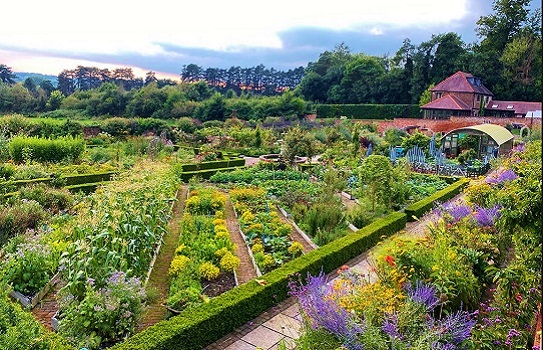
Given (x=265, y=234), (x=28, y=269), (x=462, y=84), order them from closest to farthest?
1. (x=28, y=269)
2. (x=265, y=234)
3. (x=462, y=84)

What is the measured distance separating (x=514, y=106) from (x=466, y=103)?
4.29 m

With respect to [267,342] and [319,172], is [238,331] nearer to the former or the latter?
[267,342]

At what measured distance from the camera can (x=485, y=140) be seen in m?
23.5

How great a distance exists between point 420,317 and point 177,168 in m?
12.1

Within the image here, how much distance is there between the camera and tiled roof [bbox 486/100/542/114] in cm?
3991

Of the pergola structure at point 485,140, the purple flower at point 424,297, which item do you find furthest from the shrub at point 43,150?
the pergola structure at point 485,140

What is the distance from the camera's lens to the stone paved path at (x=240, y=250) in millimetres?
7930

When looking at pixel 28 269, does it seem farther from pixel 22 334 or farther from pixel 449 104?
pixel 449 104

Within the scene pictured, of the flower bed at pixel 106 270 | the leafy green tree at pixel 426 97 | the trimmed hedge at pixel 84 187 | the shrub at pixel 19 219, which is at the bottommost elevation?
the trimmed hedge at pixel 84 187

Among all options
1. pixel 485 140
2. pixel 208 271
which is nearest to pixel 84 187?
pixel 208 271

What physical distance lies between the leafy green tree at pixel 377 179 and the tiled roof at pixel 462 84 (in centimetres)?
3328

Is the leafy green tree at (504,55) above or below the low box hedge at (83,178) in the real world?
above

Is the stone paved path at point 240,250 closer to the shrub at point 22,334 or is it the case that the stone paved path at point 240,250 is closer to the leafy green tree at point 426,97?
the shrub at point 22,334

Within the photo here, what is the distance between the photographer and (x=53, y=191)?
11.6m
